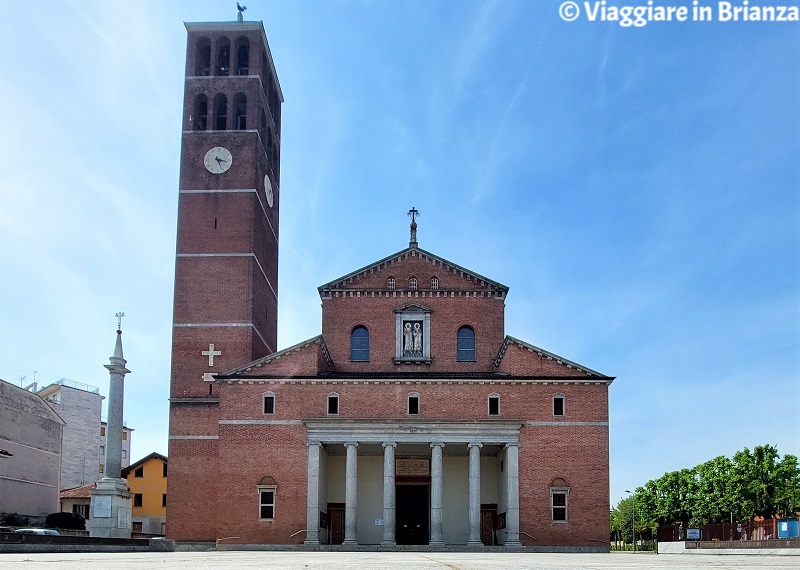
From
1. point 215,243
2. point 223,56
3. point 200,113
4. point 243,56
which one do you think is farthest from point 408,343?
point 223,56

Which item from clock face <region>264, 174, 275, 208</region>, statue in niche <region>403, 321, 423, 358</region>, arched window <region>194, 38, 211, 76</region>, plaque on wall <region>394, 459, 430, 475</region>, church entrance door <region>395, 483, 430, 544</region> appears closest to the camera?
plaque on wall <region>394, 459, 430, 475</region>

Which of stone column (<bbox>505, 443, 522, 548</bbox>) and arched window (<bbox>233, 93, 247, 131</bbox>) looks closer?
stone column (<bbox>505, 443, 522, 548</bbox>)

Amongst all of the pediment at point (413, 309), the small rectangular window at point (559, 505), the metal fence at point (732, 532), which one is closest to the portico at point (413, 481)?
the small rectangular window at point (559, 505)

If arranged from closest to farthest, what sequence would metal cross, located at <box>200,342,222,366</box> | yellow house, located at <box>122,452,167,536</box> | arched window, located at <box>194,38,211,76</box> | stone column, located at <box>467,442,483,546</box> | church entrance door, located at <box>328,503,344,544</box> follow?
stone column, located at <box>467,442,483,546</box> < church entrance door, located at <box>328,503,344,544</box> < metal cross, located at <box>200,342,222,366</box> < arched window, located at <box>194,38,211,76</box> < yellow house, located at <box>122,452,167,536</box>

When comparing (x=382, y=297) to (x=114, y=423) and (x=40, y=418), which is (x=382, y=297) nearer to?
(x=114, y=423)

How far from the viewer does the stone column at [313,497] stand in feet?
143

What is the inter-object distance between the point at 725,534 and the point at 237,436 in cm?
2686

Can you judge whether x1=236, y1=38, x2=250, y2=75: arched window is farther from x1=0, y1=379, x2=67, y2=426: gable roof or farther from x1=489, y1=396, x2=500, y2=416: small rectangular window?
x1=0, y1=379, x2=67, y2=426: gable roof

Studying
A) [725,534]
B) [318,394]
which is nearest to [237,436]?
[318,394]

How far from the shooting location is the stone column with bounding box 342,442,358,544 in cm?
4394

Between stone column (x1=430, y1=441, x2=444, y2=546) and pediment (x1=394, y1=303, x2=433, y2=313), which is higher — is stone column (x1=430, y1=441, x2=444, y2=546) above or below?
below

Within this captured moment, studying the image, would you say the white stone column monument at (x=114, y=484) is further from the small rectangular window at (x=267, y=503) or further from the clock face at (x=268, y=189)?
the clock face at (x=268, y=189)

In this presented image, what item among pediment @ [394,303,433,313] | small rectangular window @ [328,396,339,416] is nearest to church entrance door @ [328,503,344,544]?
small rectangular window @ [328,396,339,416]

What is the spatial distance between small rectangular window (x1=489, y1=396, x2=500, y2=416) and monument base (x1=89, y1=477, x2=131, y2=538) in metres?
18.4
